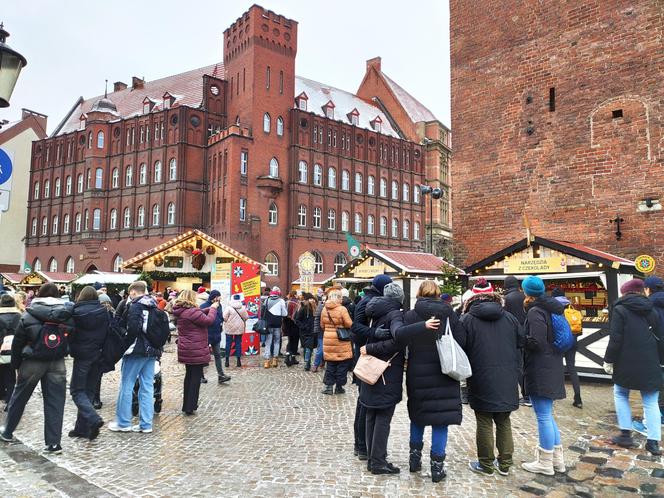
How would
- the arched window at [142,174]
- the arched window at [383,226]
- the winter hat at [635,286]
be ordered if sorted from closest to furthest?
the winter hat at [635,286], the arched window at [142,174], the arched window at [383,226]

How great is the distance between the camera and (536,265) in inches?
425

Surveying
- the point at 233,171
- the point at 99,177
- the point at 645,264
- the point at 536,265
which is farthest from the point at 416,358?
the point at 99,177

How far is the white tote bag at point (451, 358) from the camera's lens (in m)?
4.46

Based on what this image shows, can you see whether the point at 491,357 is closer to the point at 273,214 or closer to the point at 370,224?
the point at 273,214

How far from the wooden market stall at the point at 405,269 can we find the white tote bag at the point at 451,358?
8506mm

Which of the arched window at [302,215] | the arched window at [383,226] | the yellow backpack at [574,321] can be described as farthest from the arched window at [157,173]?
the yellow backpack at [574,321]

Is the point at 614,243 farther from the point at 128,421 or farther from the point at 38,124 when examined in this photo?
the point at 38,124

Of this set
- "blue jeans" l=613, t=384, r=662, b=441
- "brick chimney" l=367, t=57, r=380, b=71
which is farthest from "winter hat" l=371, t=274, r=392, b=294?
"brick chimney" l=367, t=57, r=380, b=71

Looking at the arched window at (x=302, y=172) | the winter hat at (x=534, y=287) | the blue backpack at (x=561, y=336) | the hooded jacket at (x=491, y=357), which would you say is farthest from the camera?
the arched window at (x=302, y=172)

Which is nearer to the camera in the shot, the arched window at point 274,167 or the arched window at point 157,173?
the arched window at point 274,167

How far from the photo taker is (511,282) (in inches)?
311

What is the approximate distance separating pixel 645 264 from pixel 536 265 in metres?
2.06

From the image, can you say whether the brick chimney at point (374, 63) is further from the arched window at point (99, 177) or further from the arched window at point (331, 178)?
the arched window at point (99, 177)

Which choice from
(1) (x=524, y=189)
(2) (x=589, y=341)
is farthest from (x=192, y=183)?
(2) (x=589, y=341)
